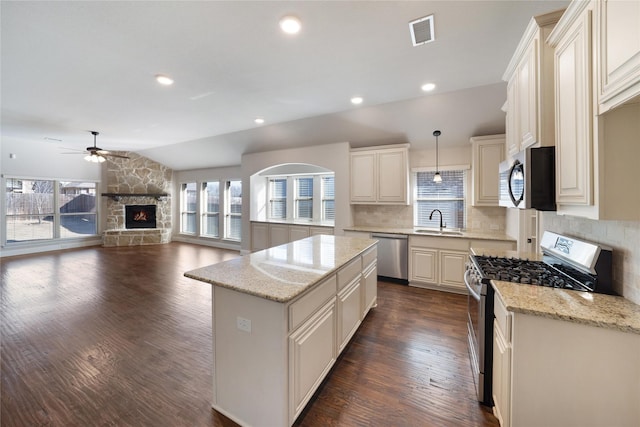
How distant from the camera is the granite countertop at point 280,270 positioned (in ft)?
4.78

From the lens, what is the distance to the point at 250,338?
4.93ft

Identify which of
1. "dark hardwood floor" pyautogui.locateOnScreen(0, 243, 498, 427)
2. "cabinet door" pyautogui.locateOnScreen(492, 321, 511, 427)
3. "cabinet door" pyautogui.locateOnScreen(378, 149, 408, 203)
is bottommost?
"dark hardwood floor" pyautogui.locateOnScreen(0, 243, 498, 427)

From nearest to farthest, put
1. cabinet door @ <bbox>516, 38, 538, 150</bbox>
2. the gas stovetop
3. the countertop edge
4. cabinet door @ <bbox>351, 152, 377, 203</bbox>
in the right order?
the countertop edge, the gas stovetop, cabinet door @ <bbox>516, 38, 538, 150</bbox>, cabinet door @ <bbox>351, 152, 377, 203</bbox>

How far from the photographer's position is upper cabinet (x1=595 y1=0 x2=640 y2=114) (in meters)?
0.97

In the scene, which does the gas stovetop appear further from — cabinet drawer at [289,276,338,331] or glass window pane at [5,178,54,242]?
glass window pane at [5,178,54,242]


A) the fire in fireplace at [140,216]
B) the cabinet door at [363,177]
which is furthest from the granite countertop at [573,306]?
the fire in fireplace at [140,216]

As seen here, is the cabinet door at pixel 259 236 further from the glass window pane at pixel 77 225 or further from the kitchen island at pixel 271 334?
the glass window pane at pixel 77 225

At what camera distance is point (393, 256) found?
4.27 metres

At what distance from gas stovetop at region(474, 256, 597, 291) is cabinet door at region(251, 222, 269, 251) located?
491 centimetres

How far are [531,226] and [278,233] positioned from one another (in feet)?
15.6

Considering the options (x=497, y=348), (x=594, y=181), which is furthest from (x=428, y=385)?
(x=594, y=181)

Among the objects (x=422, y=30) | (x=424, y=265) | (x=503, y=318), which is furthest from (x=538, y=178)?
(x=424, y=265)

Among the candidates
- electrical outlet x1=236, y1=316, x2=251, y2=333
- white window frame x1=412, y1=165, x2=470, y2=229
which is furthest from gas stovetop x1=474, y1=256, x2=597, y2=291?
white window frame x1=412, y1=165, x2=470, y2=229

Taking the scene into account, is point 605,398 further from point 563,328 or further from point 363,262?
point 363,262
